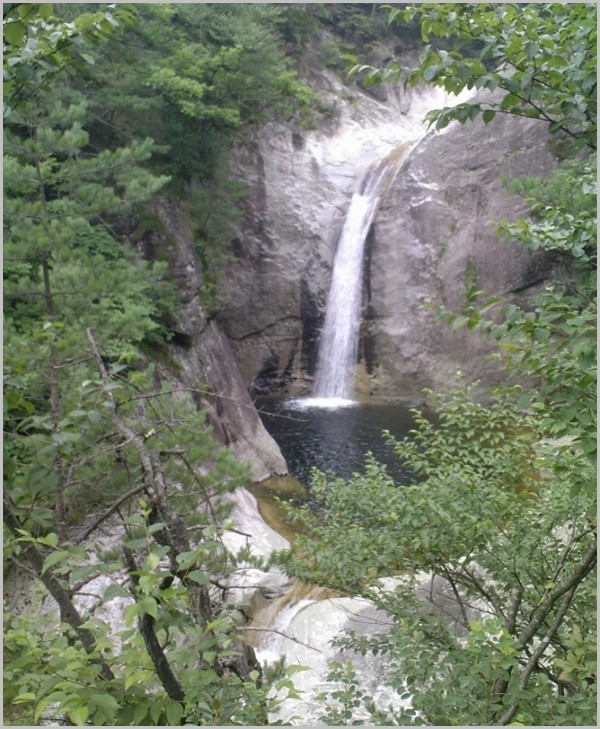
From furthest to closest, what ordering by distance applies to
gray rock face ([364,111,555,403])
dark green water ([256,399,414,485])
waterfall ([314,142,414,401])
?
waterfall ([314,142,414,401])
gray rock face ([364,111,555,403])
dark green water ([256,399,414,485])

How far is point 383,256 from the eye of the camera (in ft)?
57.5

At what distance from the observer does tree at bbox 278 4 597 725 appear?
6.66ft

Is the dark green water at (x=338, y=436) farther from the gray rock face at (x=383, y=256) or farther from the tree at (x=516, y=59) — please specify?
the tree at (x=516, y=59)

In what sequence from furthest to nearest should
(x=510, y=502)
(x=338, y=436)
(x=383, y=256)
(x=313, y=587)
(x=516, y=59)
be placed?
1. (x=383, y=256)
2. (x=338, y=436)
3. (x=313, y=587)
4. (x=510, y=502)
5. (x=516, y=59)

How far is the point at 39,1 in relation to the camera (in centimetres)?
176

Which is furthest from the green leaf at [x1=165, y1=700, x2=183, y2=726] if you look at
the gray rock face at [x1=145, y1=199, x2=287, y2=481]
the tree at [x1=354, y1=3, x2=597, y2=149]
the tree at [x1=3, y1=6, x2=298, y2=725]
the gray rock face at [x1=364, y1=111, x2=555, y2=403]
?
the gray rock face at [x1=364, y1=111, x2=555, y2=403]

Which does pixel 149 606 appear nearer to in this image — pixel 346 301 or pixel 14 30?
pixel 14 30

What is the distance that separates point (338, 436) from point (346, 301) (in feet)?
19.1

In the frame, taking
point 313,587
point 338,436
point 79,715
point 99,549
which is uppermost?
point 99,549

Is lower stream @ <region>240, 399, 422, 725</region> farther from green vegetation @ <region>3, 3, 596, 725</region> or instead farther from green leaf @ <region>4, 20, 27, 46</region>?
green leaf @ <region>4, 20, 27, 46</region>

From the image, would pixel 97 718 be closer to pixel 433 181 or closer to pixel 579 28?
pixel 579 28

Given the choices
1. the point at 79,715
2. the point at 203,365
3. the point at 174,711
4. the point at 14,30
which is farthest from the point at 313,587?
the point at 14,30

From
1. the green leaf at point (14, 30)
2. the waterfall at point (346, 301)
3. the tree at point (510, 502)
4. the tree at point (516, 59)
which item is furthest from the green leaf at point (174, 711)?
the waterfall at point (346, 301)

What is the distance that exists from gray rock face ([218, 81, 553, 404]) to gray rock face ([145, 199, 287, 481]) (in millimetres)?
4344
